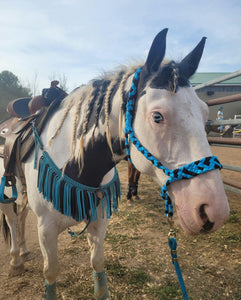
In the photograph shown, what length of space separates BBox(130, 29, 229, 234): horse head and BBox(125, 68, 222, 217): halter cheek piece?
0.02 meters

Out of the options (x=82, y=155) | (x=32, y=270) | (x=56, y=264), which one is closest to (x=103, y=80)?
(x=82, y=155)

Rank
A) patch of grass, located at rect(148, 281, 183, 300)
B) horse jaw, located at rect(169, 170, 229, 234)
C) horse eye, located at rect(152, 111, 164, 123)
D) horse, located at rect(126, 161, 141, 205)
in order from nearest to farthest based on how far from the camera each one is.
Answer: horse jaw, located at rect(169, 170, 229, 234)
horse eye, located at rect(152, 111, 164, 123)
patch of grass, located at rect(148, 281, 183, 300)
horse, located at rect(126, 161, 141, 205)

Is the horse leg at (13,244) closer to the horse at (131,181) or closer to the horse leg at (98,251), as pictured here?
the horse leg at (98,251)

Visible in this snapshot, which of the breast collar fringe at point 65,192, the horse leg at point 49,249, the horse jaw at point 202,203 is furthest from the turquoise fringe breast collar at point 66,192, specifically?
the horse jaw at point 202,203

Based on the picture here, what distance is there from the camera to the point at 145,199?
4.75 metres

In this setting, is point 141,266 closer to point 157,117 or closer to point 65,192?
point 65,192

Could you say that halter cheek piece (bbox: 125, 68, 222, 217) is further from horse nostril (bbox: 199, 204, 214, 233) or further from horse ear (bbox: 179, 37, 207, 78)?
horse ear (bbox: 179, 37, 207, 78)

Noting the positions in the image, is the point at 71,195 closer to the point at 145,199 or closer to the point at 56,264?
the point at 56,264

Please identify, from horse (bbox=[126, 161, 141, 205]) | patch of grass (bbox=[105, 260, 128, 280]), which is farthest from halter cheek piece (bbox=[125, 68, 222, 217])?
horse (bbox=[126, 161, 141, 205])

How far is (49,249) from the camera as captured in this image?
4.99 ft

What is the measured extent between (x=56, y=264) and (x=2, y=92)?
796 inches

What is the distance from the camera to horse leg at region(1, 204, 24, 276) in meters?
2.37

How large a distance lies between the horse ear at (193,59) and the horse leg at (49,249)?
141cm

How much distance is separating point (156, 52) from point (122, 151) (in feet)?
1.99
